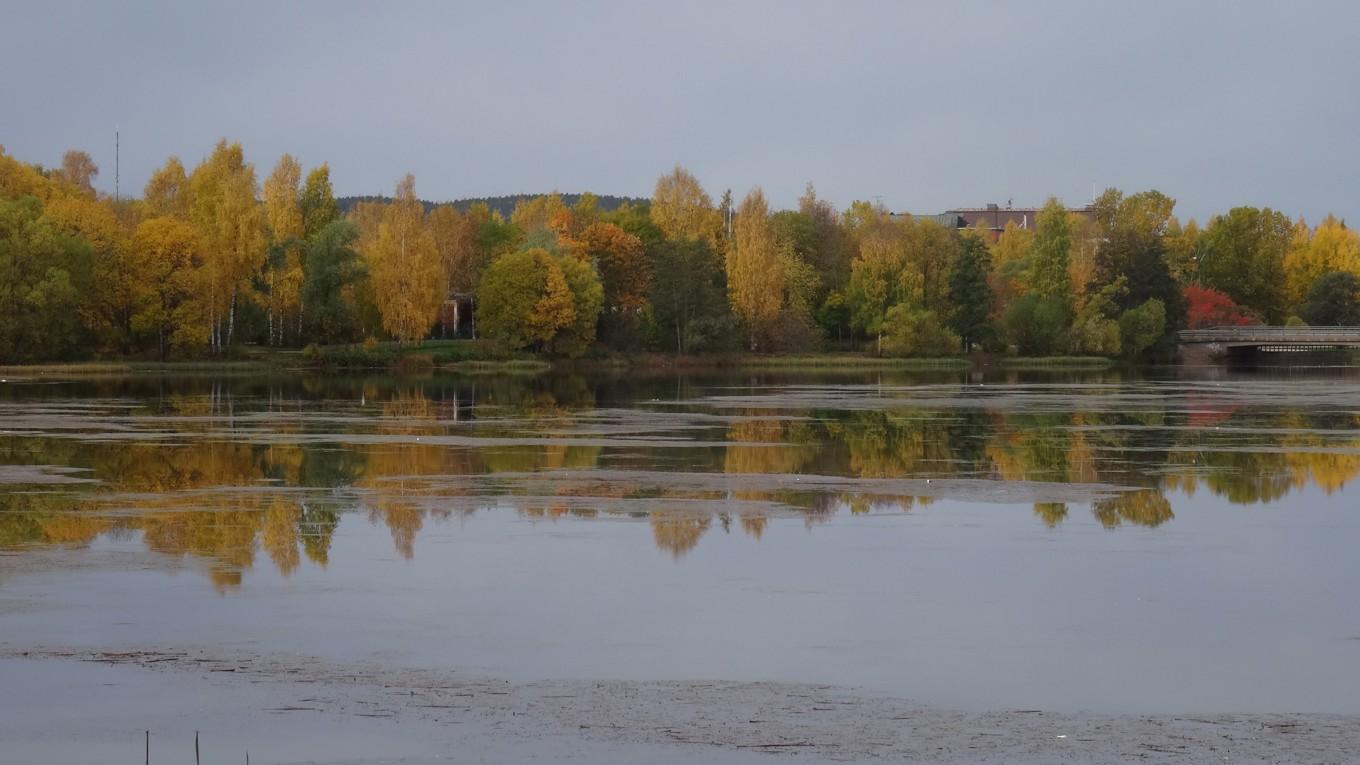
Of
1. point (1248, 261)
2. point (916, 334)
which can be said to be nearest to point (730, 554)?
point (916, 334)

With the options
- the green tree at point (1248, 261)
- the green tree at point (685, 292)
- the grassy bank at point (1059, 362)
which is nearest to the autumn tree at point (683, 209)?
the green tree at point (685, 292)

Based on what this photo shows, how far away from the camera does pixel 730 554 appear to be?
56.5ft

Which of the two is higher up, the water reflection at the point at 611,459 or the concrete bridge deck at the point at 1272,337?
the concrete bridge deck at the point at 1272,337

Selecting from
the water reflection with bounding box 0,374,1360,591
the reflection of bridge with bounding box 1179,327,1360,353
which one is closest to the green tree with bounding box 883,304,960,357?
the reflection of bridge with bounding box 1179,327,1360,353

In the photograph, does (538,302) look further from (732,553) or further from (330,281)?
(732,553)

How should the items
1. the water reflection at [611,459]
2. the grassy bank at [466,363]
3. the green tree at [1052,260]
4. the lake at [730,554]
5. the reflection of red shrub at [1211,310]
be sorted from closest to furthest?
the lake at [730,554] < the water reflection at [611,459] < the grassy bank at [466,363] < the green tree at [1052,260] < the reflection of red shrub at [1211,310]

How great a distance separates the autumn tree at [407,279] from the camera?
7750cm

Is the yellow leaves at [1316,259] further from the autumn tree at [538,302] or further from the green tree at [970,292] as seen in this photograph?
the autumn tree at [538,302]

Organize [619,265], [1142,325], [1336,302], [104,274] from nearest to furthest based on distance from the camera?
[104,274]
[1142,325]
[619,265]
[1336,302]

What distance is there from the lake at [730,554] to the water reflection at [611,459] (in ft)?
0.44

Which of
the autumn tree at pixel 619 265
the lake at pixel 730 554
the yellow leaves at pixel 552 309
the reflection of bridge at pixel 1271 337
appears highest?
the autumn tree at pixel 619 265

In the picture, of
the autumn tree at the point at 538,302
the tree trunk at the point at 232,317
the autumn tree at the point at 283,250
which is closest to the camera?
the tree trunk at the point at 232,317

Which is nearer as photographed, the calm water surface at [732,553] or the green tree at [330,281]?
A: the calm water surface at [732,553]

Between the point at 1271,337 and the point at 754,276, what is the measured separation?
34998mm
